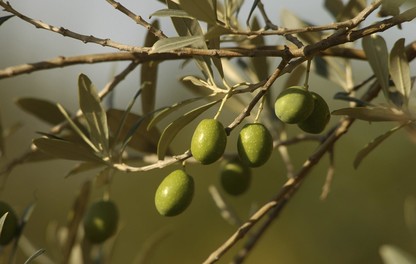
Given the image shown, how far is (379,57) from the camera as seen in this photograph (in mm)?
1325

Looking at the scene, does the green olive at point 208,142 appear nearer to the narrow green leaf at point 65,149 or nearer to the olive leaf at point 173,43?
the olive leaf at point 173,43

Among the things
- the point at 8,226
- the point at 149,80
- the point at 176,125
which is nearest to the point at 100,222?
the point at 8,226

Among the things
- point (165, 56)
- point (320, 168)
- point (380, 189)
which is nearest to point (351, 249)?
point (380, 189)

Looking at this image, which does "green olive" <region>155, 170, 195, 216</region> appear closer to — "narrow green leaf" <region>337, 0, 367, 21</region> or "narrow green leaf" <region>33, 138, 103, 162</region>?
"narrow green leaf" <region>33, 138, 103, 162</region>

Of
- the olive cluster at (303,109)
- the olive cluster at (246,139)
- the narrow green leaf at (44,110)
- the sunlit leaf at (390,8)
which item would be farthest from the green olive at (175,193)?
the narrow green leaf at (44,110)

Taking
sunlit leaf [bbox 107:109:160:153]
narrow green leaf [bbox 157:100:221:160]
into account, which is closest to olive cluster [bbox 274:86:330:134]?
narrow green leaf [bbox 157:100:221:160]

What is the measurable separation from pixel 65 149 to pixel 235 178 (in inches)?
14.6

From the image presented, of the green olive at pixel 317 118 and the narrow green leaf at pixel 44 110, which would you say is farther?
the narrow green leaf at pixel 44 110

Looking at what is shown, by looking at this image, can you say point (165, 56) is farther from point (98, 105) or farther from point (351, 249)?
point (351, 249)

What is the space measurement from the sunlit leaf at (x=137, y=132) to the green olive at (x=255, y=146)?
1.46ft

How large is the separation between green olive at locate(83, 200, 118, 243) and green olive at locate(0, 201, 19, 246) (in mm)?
148

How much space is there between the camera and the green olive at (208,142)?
3.51ft

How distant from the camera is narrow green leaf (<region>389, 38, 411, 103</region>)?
1.30 metres

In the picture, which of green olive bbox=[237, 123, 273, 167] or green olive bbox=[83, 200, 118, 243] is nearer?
green olive bbox=[237, 123, 273, 167]
